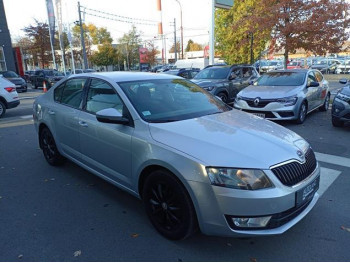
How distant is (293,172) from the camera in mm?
2580

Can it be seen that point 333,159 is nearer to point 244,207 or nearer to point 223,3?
point 244,207

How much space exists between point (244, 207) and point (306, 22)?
11836 millimetres

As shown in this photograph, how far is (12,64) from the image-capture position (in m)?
27.9

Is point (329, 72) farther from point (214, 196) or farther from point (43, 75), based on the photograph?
point (214, 196)

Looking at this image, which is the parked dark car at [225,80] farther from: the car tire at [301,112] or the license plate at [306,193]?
the license plate at [306,193]

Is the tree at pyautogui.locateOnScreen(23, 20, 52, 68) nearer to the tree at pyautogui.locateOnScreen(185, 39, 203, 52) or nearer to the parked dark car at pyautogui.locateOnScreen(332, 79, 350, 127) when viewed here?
the parked dark car at pyautogui.locateOnScreen(332, 79, 350, 127)

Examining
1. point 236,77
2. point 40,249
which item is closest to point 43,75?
point 236,77

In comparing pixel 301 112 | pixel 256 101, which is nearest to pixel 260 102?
pixel 256 101

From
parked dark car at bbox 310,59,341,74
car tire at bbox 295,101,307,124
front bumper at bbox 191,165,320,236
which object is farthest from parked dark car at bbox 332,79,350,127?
parked dark car at bbox 310,59,341,74

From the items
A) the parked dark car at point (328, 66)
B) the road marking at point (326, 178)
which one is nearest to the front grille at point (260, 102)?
the road marking at point (326, 178)

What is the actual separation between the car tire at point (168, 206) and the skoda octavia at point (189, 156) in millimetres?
10

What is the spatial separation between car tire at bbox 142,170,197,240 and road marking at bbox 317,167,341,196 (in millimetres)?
2209

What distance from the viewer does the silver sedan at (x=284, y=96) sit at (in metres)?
7.48

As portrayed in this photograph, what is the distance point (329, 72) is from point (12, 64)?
34399 millimetres
